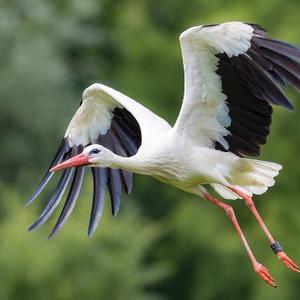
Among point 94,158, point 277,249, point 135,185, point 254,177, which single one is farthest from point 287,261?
point 135,185

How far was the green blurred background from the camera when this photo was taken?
2670cm

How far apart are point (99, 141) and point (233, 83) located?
2.40 meters

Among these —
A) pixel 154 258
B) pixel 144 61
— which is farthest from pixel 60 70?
pixel 144 61

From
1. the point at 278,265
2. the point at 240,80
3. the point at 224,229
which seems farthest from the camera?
the point at 224,229

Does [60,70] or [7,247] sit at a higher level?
[60,70]

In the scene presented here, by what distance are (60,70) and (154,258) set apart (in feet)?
16.1

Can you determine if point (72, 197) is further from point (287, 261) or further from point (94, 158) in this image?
point (287, 261)

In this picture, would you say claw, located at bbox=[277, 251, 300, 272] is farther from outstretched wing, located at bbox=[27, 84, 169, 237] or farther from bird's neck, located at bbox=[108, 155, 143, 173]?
outstretched wing, located at bbox=[27, 84, 169, 237]

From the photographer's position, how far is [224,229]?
33.7 m

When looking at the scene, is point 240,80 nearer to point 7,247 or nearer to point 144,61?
point 7,247

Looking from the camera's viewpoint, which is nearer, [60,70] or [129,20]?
[60,70]

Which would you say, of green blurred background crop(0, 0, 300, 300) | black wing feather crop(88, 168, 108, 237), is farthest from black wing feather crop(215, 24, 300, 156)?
green blurred background crop(0, 0, 300, 300)

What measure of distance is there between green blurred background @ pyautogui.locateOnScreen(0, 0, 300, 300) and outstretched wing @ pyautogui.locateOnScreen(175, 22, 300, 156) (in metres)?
12.1

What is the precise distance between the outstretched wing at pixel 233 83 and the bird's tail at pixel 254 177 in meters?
0.13
